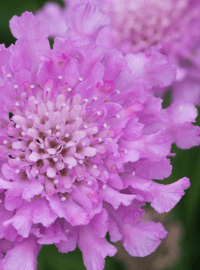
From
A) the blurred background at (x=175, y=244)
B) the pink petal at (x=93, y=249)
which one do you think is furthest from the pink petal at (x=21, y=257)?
the blurred background at (x=175, y=244)

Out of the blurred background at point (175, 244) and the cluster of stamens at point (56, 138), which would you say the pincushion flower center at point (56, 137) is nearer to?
the cluster of stamens at point (56, 138)

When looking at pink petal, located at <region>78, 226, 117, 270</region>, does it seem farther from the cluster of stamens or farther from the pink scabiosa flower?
the pink scabiosa flower

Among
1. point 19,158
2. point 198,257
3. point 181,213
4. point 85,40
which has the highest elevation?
point 85,40

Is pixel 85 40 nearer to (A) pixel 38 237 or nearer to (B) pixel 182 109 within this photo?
(B) pixel 182 109

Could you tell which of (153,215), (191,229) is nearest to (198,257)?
(191,229)

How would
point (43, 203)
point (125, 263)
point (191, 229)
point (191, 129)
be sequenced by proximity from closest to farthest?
point (43, 203) → point (191, 129) → point (125, 263) → point (191, 229)

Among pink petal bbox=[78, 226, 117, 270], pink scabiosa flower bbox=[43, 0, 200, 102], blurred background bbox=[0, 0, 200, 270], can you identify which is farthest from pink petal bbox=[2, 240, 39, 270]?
pink scabiosa flower bbox=[43, 0, 200, 102]

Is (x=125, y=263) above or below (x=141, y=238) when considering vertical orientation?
below

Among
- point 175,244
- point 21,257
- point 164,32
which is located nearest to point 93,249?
point 21,257
